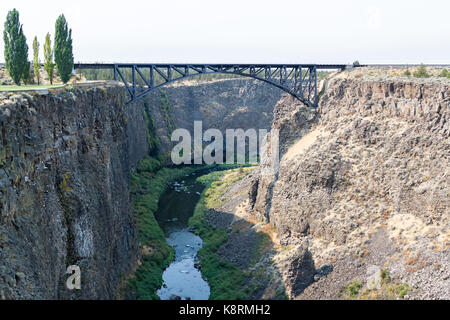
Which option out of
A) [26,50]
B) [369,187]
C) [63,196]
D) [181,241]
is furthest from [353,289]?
[26,50]

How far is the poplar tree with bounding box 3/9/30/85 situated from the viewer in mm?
Result: 45000

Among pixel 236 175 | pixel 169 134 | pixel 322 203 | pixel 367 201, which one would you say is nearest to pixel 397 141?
pixel 367 201

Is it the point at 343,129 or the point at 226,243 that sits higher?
the point at 343,129

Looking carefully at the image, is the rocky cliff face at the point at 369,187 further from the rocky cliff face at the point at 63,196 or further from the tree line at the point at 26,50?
the tree line at the point at 26,50

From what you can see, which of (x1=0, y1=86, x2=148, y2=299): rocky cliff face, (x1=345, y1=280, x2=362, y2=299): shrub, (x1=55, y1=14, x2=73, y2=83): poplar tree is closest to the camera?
(x1=0, y1=86, x2=148, y2=299): rocky cliff face

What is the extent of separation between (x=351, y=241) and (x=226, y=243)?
643 inches

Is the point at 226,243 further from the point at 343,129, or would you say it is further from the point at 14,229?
the point at 14,229

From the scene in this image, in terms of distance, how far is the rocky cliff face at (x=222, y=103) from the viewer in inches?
4407

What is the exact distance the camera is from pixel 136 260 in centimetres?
4547

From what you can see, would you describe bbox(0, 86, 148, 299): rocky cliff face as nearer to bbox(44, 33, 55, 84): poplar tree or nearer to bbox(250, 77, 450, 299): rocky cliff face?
bbox(44, 33, 55, 84): poplar tree

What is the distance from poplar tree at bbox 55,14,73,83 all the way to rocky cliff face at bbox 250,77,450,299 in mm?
26472

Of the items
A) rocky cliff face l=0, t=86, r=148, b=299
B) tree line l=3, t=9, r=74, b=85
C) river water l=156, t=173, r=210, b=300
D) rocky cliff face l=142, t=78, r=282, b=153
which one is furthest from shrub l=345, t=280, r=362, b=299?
rocky cliff face l=142, t=78, r=282, b=153

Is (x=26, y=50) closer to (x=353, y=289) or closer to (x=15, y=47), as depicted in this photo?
(x=15, y=47)

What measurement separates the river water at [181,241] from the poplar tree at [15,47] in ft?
82.3
